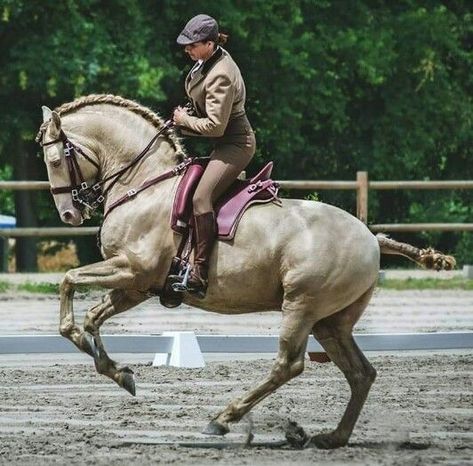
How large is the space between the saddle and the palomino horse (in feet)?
0.18

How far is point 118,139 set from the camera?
955cm

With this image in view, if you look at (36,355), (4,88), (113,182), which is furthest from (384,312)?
(4,88)

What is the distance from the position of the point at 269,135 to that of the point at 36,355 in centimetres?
1550

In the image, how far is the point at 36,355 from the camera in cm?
1341

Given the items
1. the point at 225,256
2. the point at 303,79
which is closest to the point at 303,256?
the point at 225,256

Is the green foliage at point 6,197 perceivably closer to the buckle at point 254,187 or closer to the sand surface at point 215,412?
the sand surface at point 215,412

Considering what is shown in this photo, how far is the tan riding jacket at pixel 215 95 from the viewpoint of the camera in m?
8.95

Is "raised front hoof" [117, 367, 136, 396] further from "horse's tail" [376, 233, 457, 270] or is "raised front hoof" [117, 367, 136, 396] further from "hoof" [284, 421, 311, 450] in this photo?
"horse's tail" [376, 233, 457, 270]

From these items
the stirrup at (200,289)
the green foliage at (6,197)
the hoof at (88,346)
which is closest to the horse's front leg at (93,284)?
the hoof at (88,346)

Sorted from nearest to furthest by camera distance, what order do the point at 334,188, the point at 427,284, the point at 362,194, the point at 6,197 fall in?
the point at 362,194
the point at 334,188
the point at 427,284
the point at 6,197

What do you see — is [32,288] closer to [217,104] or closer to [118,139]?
[118,139]

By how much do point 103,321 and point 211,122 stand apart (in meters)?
1.38

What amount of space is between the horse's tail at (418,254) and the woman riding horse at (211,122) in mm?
987

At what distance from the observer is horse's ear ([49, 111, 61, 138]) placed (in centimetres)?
945
